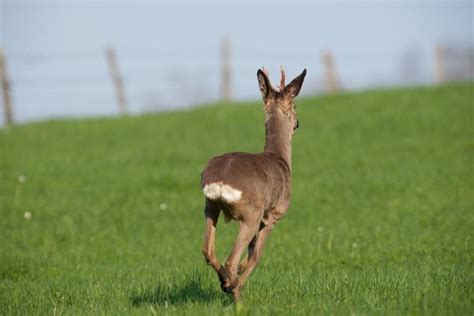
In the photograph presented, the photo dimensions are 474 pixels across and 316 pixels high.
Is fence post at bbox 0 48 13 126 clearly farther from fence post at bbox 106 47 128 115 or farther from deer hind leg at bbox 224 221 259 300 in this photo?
deer hind leg at bbox 224 221 259 300

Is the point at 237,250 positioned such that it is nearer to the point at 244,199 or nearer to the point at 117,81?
the point at 244,199

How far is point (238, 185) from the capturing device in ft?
20.1

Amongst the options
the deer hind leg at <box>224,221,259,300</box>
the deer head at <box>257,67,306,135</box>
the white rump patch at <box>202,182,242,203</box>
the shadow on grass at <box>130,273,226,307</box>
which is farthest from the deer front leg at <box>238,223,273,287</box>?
the deer head at <box>257,67,306,135</box>

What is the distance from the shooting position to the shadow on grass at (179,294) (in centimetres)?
707

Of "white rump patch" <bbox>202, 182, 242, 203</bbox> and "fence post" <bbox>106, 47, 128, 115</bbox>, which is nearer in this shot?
"white rump patch" <bbox>202, 182, 242, 203</bbox>

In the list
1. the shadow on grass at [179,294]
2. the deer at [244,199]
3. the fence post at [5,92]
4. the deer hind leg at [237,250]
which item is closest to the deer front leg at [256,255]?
the deer at [244,199]

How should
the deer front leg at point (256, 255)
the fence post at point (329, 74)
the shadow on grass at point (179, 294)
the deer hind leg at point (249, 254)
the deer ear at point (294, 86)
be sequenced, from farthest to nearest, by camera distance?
the fence post at point (329, 74)
the deer ear at point (294, 86)
the shadow on grass at point (179, 294)
the deer hind leg at point (249, 254)
the deer front leg at point (256, 255)

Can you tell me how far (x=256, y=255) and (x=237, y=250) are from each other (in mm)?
548

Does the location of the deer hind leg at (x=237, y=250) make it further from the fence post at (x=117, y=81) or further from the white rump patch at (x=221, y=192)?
the fence post at (x=117, y=81)

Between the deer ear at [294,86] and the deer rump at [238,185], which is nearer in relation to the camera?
the deer rump at [238,185]

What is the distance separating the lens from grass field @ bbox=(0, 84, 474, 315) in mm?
7281

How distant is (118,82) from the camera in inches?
1146

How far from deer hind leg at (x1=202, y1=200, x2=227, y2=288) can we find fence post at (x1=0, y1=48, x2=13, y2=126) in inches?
827

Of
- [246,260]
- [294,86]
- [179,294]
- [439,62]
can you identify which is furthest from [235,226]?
[439,62]
